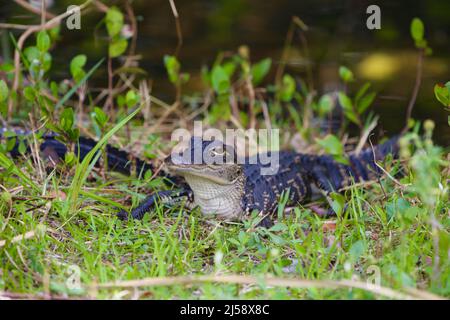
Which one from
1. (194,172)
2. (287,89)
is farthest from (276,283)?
(287,89)

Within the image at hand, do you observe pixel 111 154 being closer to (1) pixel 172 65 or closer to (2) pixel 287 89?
(1) pixel 172 65

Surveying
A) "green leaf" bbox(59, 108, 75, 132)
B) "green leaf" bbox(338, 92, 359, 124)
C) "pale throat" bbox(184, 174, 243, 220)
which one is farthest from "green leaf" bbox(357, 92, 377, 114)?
"green leaf" bbox(59, 108, 75, 132)

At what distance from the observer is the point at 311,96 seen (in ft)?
19.4

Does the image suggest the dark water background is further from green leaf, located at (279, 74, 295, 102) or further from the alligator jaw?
the alligator jaw

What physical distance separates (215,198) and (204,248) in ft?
1.95

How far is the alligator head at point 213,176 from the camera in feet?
12.3

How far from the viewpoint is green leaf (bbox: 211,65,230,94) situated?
193 inches

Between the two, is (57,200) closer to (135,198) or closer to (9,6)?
(135,198)

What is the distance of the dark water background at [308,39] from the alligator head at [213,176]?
8.41 ft

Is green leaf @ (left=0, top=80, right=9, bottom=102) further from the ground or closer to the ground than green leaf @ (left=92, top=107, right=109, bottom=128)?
further from the ground

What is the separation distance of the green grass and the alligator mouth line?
0.24m

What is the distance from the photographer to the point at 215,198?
394 cm

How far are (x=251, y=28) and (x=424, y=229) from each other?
4676 millimetres

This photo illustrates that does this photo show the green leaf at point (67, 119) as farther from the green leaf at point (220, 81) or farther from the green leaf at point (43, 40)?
the green leaf at point (220, 81)
